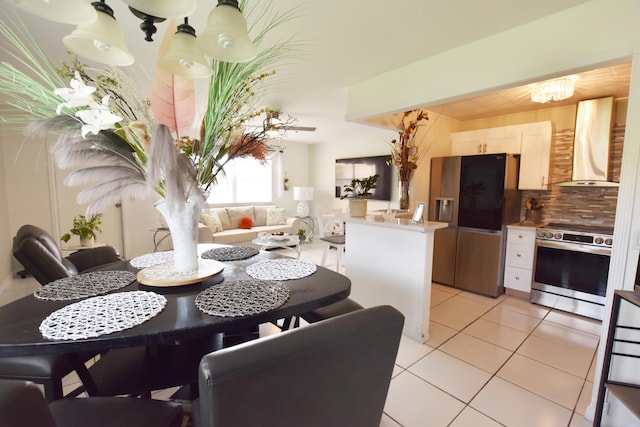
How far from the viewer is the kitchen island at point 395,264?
2.28 meters

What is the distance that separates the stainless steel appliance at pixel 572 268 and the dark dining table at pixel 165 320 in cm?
289

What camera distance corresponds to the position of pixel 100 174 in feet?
4.02

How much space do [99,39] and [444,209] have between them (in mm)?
3651

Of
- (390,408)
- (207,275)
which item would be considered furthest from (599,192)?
(207,275)

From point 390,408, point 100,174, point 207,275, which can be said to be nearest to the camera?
point 100,174

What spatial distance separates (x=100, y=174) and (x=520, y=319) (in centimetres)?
359

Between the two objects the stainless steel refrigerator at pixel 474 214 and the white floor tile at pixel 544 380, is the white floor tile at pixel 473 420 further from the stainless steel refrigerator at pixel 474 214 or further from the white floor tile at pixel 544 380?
the stainless steel refrigerator at pixel 474 214

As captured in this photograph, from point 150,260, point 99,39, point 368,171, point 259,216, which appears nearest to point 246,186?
point 259,216

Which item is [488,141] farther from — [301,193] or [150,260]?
[150,260]

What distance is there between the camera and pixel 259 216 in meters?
5.88

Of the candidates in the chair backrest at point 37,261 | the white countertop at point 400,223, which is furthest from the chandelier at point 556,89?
the chair backrest at point 37,261

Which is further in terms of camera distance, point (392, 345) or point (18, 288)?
point (18, 288)

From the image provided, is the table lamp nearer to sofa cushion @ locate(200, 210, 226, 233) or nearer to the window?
the window

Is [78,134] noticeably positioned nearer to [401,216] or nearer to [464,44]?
[464,44]
